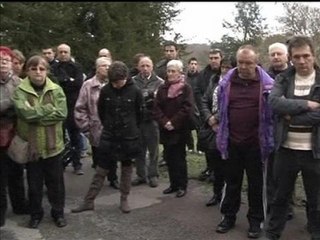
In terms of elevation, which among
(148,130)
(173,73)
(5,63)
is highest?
(5,63)

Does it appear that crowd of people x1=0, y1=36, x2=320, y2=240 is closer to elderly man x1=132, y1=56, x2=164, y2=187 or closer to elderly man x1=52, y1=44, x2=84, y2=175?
elderly man x1=132, y1=56, x2=164, y2=187

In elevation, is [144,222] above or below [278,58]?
below

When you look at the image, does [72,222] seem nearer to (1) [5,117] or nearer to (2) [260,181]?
(1) [5,117]

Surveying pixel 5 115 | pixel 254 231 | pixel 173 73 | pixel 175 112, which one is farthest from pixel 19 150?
pixel 254 231

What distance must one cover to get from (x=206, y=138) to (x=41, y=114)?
6.26 ft

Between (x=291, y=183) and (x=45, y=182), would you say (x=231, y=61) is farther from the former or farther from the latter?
(x=45, y=182)

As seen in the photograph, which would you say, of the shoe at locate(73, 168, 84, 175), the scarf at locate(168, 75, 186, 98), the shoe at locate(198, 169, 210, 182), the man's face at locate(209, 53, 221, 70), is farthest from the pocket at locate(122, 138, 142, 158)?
the shoe at locate(73, 168, 84, 175)

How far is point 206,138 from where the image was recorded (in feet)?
17.8

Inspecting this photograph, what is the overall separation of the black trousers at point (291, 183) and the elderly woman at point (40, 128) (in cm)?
212

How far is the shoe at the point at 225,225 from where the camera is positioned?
15.5 ft

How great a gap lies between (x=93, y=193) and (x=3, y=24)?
4859 mm

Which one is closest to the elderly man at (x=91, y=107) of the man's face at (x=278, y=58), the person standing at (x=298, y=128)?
the man's face at (x=278, y=58)

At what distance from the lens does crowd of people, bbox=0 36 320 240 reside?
4.04 metres

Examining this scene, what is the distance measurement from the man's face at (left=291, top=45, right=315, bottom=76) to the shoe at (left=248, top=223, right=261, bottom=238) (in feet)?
5.20
